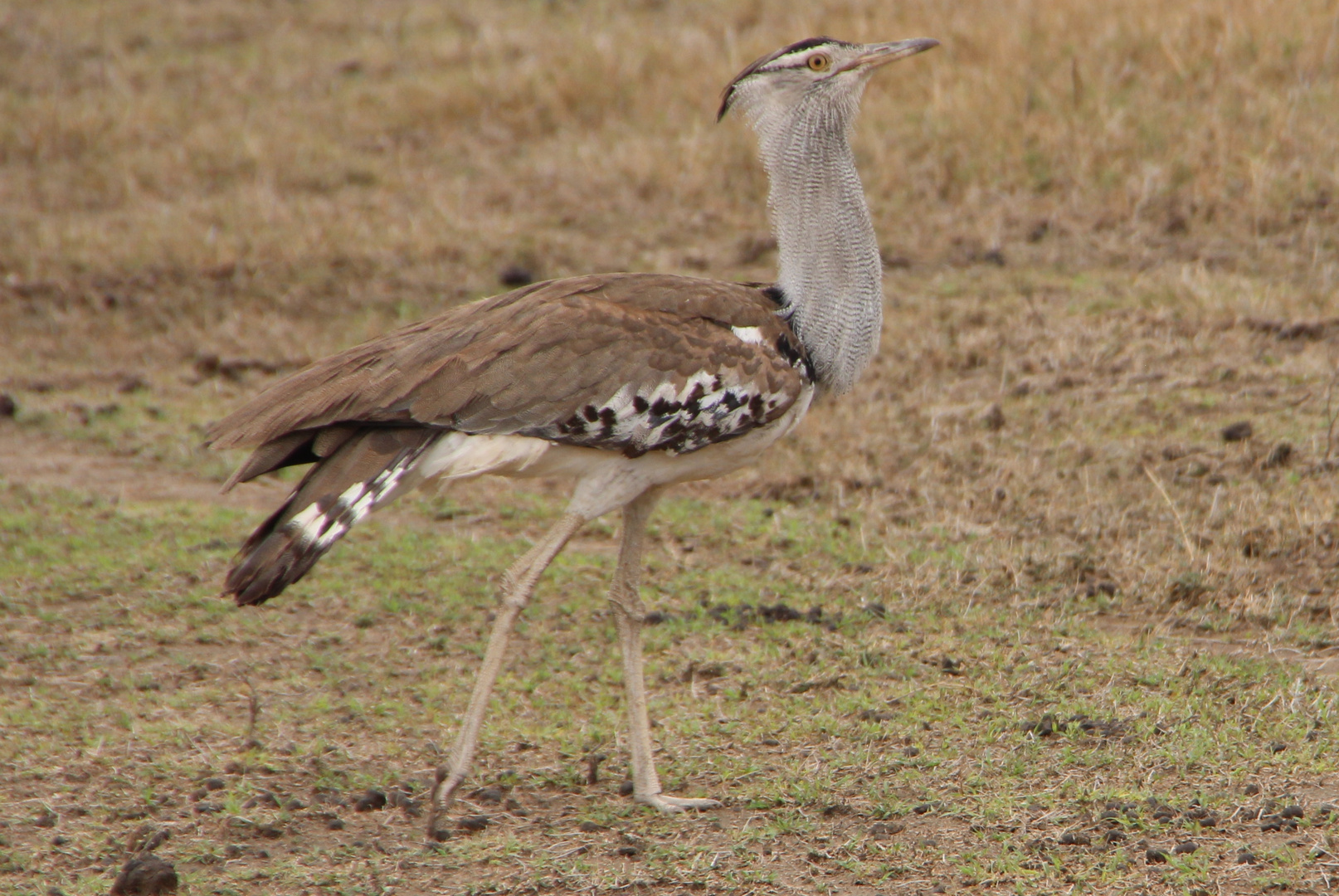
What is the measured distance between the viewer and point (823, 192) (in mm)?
4129

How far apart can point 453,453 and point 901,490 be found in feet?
7.14

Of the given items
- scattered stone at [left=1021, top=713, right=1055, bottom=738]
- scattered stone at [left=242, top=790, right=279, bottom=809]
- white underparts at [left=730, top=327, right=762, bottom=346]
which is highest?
white underparts at [left=730, top=327, right=762, bottom=346]

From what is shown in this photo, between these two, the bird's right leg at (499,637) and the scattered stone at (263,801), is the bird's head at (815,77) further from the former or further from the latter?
the scattered stone at (263,801)

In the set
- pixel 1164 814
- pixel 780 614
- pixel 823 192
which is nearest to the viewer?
pixel 1164 814

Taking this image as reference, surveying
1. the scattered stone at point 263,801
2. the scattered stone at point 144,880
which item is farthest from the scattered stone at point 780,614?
the scattered stone at point 144,880

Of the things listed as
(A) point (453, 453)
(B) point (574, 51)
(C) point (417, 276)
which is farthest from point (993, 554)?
(B) point (574, 51)

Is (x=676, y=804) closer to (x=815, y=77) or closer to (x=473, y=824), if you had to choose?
(x=473, y=824)

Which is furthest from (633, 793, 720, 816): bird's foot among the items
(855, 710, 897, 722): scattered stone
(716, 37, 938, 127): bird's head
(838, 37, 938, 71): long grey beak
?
(838, 37, 938, 71): long grey beak

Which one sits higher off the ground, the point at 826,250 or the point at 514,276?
the point at 826,250

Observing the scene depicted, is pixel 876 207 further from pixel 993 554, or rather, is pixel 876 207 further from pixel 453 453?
pixel 453 453

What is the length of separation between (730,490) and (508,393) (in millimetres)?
2129

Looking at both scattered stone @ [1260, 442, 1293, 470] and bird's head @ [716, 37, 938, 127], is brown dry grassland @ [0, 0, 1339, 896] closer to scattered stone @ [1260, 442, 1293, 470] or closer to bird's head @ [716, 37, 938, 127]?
scattered stone @ [1260, 442, 1293, 470]

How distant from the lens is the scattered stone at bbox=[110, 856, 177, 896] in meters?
3.18

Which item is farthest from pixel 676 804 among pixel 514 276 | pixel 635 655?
pixel 514 276
